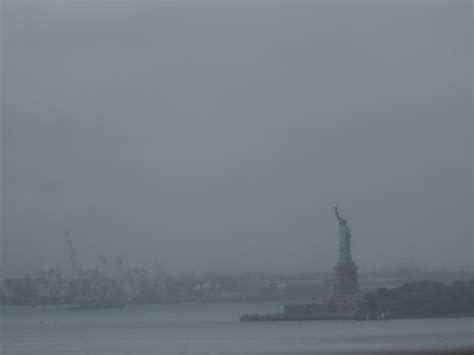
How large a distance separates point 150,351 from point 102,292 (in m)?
15.5

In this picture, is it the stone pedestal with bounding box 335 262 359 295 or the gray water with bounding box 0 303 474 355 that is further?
the stone pedestal with bounding box 335 262 359 295

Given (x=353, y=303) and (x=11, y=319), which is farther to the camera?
(x=11, y=319)

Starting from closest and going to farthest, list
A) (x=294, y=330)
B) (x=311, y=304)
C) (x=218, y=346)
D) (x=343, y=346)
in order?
(x=343, y=346)
(x=218, y=346)
(x=294, y=330)
(x=311, y=304)

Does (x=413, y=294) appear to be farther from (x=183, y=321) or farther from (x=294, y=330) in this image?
(x=183, y=321)

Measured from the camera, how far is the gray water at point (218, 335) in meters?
24.6

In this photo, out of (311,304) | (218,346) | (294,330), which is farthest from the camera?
(311,304)

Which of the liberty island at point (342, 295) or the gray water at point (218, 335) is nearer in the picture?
the gray water at point (218, 335)

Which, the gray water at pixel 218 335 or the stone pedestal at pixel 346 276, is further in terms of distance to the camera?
the stone pedestal at pixel 346 276

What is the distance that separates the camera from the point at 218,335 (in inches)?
1183

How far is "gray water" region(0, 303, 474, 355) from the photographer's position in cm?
2459

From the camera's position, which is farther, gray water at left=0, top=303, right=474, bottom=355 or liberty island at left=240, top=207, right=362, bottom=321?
liberty island at left=240, top=207, right=362, bottom=321

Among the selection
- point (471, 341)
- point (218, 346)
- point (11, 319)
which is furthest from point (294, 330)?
point (11, 319)

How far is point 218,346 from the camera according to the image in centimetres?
2577

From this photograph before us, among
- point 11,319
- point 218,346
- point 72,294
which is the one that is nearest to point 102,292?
point 72,294
